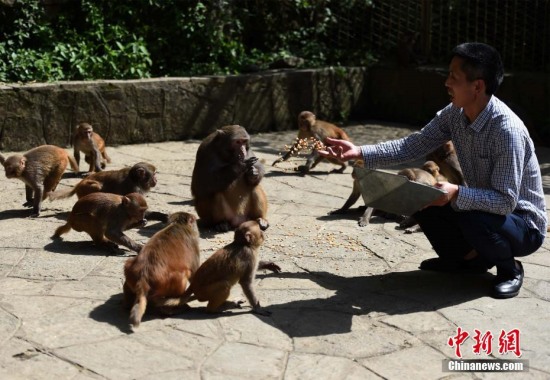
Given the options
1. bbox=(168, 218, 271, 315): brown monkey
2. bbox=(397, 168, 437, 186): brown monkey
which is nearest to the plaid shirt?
bbox=(168, 218, 271, 315): brown monkey

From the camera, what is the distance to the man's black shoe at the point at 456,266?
686cm

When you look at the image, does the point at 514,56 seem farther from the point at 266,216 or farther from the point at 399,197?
the point at 399,197

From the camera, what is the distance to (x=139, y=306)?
5660 mm

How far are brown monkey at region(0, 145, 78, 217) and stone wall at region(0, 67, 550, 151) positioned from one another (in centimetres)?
291

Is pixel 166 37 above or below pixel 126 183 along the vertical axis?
above

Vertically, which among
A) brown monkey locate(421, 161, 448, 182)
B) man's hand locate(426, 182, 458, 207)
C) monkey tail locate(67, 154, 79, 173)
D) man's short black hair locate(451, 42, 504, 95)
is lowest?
monkey tail locate(67, 154, 79, 173)

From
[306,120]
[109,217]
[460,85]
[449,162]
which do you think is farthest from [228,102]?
[460,85]

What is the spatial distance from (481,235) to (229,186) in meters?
2.93

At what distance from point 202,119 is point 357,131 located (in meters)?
2.59

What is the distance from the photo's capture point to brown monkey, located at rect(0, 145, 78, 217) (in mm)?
8617

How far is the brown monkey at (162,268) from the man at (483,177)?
1277 mm

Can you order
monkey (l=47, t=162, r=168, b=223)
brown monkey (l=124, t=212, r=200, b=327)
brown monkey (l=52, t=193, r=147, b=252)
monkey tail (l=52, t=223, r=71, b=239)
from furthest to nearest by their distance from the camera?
monkey (l=47, t=162, r=168, b=223)
monkey tail (l=52, t=223, r=71, b=239)
brown monkey (l=52, t=193, r=147, b=252)
brown monkey (l=124, t=212, r=200, b=327)

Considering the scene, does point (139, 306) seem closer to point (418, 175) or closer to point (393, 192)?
point (393, 192)

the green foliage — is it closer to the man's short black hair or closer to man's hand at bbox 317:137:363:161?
man's hand at bbox 317:137:363:161
